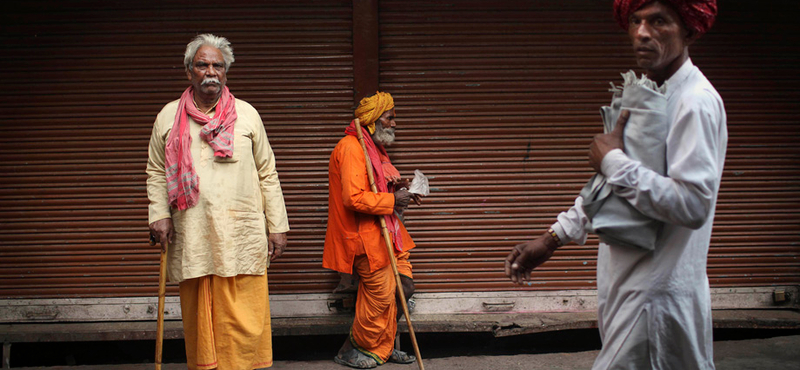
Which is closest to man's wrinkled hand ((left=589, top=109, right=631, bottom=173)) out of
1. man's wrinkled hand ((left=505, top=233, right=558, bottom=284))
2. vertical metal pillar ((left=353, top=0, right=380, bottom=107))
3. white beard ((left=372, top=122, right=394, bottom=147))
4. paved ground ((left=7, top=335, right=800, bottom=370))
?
man's wrinkled hand ((left=505, top=233, right=558, bottom=284))

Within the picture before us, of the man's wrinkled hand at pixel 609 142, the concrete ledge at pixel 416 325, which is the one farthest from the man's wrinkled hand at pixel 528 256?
the concrete ledge at pixel 416 325

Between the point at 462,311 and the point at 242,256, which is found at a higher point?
the point at 242,256

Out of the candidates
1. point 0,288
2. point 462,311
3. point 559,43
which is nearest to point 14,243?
point 0,288

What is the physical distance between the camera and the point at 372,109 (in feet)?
15.4

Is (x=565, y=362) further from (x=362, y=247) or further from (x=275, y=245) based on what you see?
(x=275, y=245)

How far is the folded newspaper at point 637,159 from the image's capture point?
1.98 metres

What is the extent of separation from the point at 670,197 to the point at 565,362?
10.9 ft

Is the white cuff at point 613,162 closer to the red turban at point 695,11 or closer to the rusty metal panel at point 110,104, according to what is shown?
the red turban at point 695,11

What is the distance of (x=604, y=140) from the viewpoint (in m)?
2.08

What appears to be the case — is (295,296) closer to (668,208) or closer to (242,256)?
(242,256)

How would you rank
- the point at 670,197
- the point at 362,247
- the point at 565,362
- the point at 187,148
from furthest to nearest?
1. the point at 565,362
2. the point at 362,247
3. the point at 187,148
4. the point at 670,197

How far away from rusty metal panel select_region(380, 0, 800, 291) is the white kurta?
3.23 metres

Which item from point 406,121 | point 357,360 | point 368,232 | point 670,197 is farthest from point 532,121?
point 670,197

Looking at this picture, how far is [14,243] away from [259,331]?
2867mm
